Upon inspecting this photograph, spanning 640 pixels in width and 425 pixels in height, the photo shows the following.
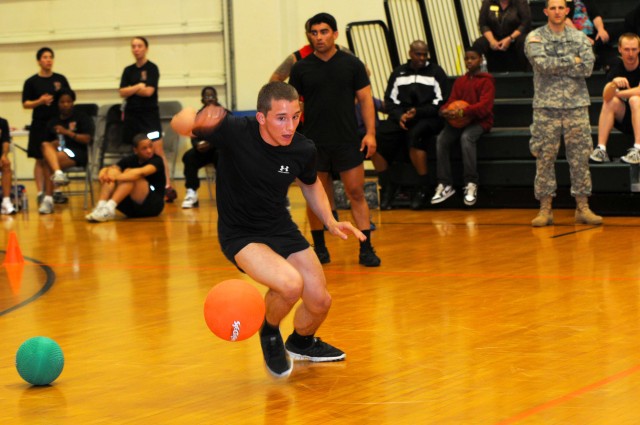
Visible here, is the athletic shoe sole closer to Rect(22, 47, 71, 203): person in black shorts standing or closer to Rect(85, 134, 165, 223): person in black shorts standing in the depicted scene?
Rect(85, 134, 165, 223): person in black shorts standing

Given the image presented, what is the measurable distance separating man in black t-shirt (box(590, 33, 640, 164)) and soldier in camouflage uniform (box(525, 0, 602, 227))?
78 centimetres

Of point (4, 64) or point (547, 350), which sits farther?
point (4, 64)

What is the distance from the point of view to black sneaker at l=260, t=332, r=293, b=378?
5156 millimetres

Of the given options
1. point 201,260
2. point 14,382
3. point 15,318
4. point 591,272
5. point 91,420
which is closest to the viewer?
point 91,420

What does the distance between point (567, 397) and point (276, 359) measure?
54.8 inches

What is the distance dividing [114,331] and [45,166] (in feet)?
28.8

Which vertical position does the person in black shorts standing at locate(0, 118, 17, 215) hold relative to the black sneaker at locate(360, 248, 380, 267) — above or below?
above

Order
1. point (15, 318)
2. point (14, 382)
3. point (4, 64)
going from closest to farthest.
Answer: point (14, 382), point (15, 318), point (4, 64)

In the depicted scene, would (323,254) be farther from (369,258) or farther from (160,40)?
(160,40)

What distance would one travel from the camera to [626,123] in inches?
453

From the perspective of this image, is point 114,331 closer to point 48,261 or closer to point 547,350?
point 547,350

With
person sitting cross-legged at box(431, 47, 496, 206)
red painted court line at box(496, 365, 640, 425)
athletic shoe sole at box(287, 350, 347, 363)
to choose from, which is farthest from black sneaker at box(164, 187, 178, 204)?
red painted court line at box(496, 365, 640, 425)

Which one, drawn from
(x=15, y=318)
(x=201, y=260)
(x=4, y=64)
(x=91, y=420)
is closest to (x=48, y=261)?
(x=201, y=260)

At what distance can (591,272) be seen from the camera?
310 inches
